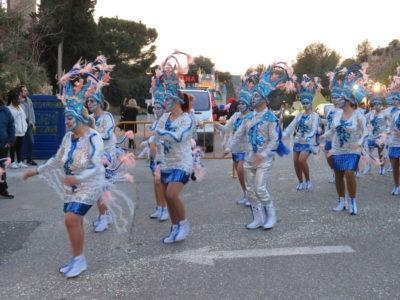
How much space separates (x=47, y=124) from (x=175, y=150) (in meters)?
8.37

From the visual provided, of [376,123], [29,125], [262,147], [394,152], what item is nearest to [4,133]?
[29,125]

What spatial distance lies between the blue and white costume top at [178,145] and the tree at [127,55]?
30.9 metres

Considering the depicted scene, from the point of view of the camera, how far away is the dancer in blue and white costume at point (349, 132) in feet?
23.5

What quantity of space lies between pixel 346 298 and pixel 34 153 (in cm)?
1073

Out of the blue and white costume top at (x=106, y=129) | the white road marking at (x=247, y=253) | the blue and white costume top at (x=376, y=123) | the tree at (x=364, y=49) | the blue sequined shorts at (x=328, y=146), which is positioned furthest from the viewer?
the tree at (x=364, y=49)

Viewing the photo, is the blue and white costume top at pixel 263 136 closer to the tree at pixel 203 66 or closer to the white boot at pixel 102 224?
the white boot at pixel 102 224

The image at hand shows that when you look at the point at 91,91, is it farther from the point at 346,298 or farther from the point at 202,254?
the point at 346,298

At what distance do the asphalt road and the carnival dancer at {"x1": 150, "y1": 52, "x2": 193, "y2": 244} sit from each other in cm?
34

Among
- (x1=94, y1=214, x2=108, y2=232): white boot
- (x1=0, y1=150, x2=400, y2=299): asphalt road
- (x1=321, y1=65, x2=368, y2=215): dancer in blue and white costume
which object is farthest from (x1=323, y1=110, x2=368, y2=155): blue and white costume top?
(x1=94, y1=214, x2=108, y2=232): white boot

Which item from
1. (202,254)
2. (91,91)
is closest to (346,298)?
(202,254)

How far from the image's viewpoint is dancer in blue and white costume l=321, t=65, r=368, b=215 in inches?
281

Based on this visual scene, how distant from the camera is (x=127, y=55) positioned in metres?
46.1

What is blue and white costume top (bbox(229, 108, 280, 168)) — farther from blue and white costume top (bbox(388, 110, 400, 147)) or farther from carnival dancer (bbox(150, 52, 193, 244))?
blue and white costume top (bbox(388, 110, 400, 147))

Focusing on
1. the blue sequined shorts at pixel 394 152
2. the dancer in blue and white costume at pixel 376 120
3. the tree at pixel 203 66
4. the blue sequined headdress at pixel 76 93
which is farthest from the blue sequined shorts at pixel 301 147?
the tree at pixel 203 66
